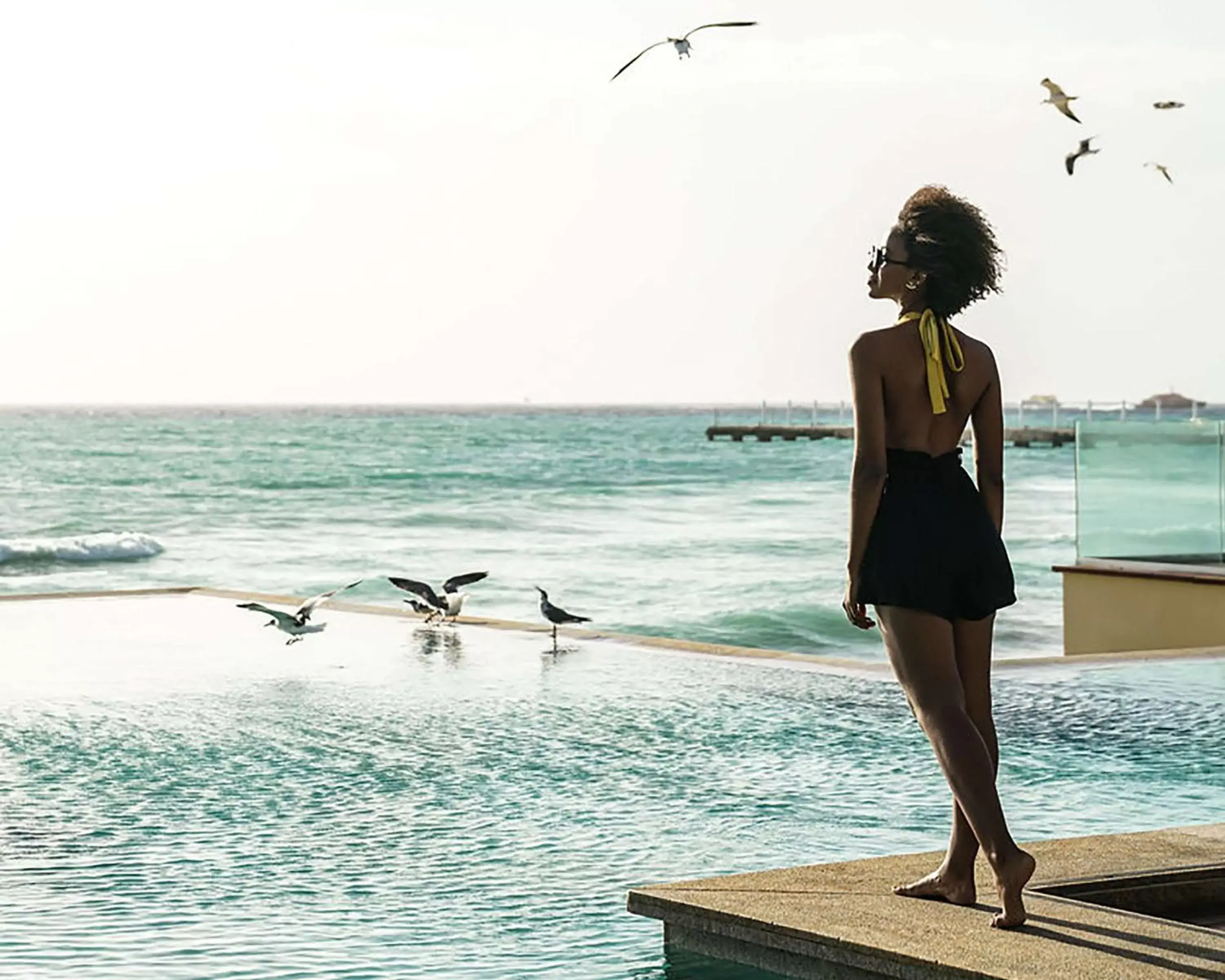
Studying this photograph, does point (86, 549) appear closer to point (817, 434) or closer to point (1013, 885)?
point (1013, 885)

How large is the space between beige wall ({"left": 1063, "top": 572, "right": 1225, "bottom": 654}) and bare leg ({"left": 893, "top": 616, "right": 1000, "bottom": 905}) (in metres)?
8.60

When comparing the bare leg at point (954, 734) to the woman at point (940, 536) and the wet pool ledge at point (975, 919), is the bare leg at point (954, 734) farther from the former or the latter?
the wet pool ledge at point (975, 919)

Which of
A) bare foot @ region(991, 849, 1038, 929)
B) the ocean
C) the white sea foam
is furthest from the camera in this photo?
the white sea foam

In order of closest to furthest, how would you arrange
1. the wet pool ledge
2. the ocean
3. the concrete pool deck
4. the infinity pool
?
the wet pool ledge → the infinity pool → the concrete pool deck → the ocean

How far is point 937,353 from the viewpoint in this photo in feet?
13.8

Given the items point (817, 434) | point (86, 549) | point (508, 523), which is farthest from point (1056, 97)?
point (817, 434)

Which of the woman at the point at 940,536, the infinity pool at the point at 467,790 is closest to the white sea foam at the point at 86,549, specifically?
the infinity pool at the point at 467,790

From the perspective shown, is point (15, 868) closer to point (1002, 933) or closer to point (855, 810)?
point (855, 810)

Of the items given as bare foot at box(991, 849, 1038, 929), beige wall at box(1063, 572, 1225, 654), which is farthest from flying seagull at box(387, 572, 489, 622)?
bare foot at box(991, 849, 1038, 929)

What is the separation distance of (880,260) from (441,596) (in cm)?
907

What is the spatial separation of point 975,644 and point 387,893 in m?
1.97

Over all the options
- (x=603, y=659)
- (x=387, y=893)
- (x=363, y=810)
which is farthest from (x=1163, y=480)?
(x=387, y=893)

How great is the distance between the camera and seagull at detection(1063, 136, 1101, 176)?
1306cm

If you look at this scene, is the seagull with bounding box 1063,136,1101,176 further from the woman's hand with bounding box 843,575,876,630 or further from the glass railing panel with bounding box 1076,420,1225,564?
the woman's hand with bounding box 843,575,876,630
